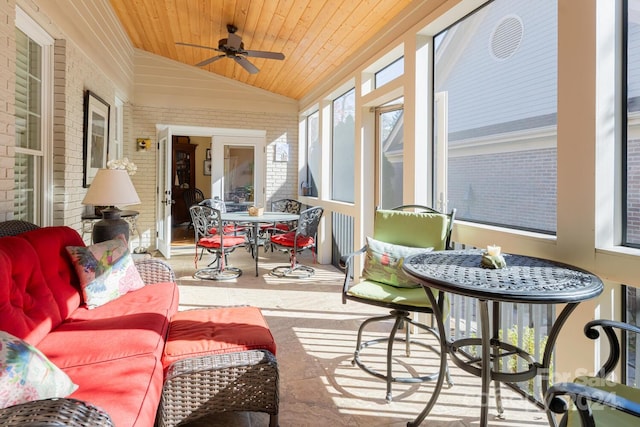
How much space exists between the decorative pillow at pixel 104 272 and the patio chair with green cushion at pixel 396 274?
56.6 inches

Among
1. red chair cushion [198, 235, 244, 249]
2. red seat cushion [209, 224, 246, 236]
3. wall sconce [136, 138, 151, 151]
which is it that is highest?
wall sconce [136, 138, 151, 151]

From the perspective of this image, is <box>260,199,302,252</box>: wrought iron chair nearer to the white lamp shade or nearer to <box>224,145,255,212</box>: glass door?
<box>224,145,255,212</box>: glass door

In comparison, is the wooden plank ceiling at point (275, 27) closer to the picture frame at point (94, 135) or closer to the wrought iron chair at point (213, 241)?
the picture frame at point (94, 135)

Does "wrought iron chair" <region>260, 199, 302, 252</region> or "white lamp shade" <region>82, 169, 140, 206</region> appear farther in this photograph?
"wrought iron chair" <region>260, 199, 302, 252</region>

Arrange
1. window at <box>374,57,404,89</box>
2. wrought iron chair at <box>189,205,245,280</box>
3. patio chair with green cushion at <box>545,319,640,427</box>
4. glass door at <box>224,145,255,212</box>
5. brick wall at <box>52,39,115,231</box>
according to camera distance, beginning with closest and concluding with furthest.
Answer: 1. patio chair with green cushion at <box>545,319,640,427</box>
2. brick wall at <box>52,39,115,231</box>
3. window at <box>374,57,404,89</box>
4. wrought iron chair at <box>189,205,245,280</box>
5. glass door at <box>224,145,255,212</box>

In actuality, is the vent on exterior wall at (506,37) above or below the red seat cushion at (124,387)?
above

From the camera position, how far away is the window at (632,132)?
1.72 meters

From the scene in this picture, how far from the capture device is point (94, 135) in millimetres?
4355

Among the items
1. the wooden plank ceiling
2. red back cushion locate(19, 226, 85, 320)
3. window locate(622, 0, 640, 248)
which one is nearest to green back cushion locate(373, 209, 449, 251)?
window locate(622, 0, 640, 248)

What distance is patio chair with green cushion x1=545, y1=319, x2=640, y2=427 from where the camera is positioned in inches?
35.7

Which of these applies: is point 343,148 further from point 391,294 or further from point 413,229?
point 391,294

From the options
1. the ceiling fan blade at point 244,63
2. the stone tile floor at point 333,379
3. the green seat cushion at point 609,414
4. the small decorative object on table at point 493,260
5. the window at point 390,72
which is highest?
the ceiling fan blade at point 244,63

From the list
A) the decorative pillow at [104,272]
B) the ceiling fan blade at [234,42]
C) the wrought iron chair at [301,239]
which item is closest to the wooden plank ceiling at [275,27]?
the ceiling fan blade at [234,42]

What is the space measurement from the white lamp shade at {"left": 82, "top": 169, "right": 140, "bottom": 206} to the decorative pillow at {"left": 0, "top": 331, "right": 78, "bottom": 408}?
2300mm
